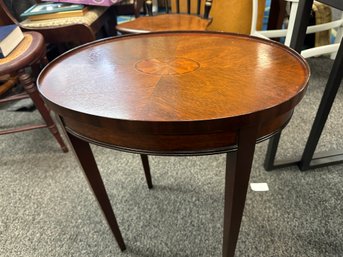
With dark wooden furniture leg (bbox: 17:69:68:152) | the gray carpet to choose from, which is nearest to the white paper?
the gray carpet

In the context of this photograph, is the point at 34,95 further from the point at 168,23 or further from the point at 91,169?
the point at 168,23

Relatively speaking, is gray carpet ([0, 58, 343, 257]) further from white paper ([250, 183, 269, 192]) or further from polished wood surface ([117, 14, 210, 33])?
polished wood surface ([117, 14, 210, 33])

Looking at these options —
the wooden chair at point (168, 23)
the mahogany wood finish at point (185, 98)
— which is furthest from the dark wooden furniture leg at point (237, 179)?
the wooden chair at point (168, 23)

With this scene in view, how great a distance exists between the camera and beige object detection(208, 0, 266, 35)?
1.93 metres

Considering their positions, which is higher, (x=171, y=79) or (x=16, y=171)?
(x=171, y=79)

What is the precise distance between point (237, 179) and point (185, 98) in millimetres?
207

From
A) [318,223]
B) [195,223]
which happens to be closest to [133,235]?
[195,223]

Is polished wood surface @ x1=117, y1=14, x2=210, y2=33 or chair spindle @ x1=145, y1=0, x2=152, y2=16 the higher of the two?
chair spindle @ x1=145, y1=0, x2=152, y2=16

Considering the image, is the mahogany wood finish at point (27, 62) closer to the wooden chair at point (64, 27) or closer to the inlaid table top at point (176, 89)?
the wooden chair at point (64, 27)

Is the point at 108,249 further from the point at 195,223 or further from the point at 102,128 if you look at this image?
the point at 102,128

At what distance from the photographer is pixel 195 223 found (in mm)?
1019

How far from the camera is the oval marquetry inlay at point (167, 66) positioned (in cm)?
66

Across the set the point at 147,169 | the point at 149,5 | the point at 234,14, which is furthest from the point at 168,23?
the point at 147,169

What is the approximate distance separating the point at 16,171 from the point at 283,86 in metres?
1.36
